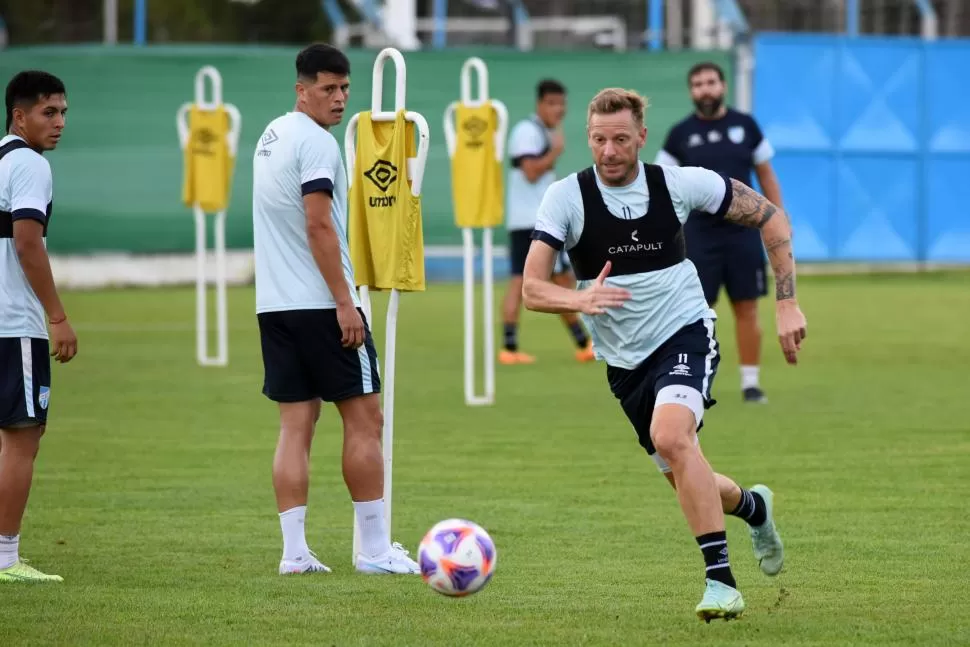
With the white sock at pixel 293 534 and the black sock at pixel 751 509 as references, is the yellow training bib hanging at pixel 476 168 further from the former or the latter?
the black sock at pixel 751 509

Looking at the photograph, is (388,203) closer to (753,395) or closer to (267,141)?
(267,141)

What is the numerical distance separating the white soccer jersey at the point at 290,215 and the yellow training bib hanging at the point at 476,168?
539cm

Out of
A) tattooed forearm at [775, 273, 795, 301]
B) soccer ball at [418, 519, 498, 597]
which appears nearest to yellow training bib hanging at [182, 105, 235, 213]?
tattooed forearm at [775, 273, 795, 301]

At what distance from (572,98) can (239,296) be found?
20.3 ft

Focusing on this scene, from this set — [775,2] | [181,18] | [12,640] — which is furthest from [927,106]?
[12,640]

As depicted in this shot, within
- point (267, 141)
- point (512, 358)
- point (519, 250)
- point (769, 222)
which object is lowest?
point (512, 358)

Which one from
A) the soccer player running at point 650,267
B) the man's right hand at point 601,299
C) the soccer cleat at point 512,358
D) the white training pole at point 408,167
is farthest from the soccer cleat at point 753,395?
the man's right hand at point 601,299

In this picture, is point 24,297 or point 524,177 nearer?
point 24,297

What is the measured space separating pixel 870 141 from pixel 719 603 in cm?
2331

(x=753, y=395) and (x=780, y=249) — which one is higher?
(x=780, y=249)

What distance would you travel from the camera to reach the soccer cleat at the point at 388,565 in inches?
290

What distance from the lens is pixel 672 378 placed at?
21.2 ft

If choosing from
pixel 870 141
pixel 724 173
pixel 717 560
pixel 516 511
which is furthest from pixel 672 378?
pixel 870 141

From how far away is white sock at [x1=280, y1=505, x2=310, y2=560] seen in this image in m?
7.29
